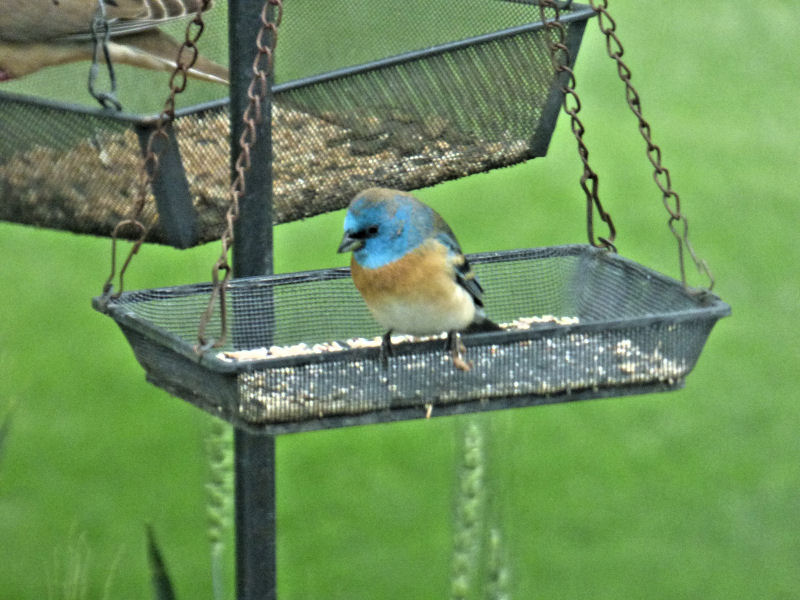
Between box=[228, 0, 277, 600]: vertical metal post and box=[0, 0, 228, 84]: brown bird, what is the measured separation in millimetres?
719

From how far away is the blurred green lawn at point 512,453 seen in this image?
518cm

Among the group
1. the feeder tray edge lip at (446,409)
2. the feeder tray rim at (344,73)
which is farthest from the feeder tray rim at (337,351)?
the feeder tray rim at (344,73)

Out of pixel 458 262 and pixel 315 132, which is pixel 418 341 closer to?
pixel 458 262

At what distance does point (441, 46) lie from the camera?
3.95 meters

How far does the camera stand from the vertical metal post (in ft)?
10.7

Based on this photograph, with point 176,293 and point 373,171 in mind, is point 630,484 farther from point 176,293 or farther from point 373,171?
point 176,293

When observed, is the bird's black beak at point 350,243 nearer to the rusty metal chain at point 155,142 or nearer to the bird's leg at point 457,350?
the bird's leg at point 457,350

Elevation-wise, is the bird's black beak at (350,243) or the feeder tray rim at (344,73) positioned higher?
the feeder tray rim at (344,73)

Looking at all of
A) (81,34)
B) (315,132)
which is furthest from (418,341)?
(81,34)

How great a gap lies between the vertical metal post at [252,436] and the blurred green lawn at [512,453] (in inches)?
31.1

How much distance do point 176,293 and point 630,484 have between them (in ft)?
10.1

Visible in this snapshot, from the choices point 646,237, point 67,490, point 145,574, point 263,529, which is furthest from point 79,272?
point 263,529

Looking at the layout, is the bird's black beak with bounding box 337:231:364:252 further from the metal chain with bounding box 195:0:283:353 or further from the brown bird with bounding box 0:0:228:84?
the brown bird with bounding box 0:0:228:84

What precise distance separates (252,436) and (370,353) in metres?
0.66
